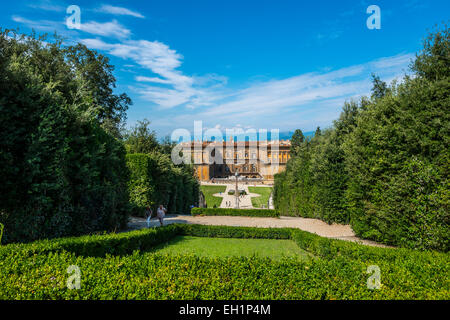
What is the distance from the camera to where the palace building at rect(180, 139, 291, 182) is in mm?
67500

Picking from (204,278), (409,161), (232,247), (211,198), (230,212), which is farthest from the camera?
(211,198)

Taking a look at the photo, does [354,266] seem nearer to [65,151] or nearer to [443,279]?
[443,279]

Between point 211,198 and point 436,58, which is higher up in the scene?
point 436,58

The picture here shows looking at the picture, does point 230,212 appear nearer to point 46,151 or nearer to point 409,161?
point 409,161

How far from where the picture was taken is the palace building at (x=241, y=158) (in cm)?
6750

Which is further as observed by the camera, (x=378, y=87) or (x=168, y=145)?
(x=168, y=145)

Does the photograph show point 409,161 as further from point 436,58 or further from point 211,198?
point 211,198

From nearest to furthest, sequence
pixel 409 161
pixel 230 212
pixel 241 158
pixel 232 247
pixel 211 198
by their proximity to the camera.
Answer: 1. pixel 409 161
2. pixel 232 247
3. pixel 230 212
4. pixel 211 198
5. pixel 241 158

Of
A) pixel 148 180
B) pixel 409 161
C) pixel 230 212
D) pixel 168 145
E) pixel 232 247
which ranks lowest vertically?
pixel 230 212

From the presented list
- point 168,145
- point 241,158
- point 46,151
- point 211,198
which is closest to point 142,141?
point 168,145

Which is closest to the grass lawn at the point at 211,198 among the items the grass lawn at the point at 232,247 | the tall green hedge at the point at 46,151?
the grass lawn at the point at 232,247

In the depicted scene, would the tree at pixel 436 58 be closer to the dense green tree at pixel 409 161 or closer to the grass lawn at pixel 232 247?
the dense green tree at pixel 409 161

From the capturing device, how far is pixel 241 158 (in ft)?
258
